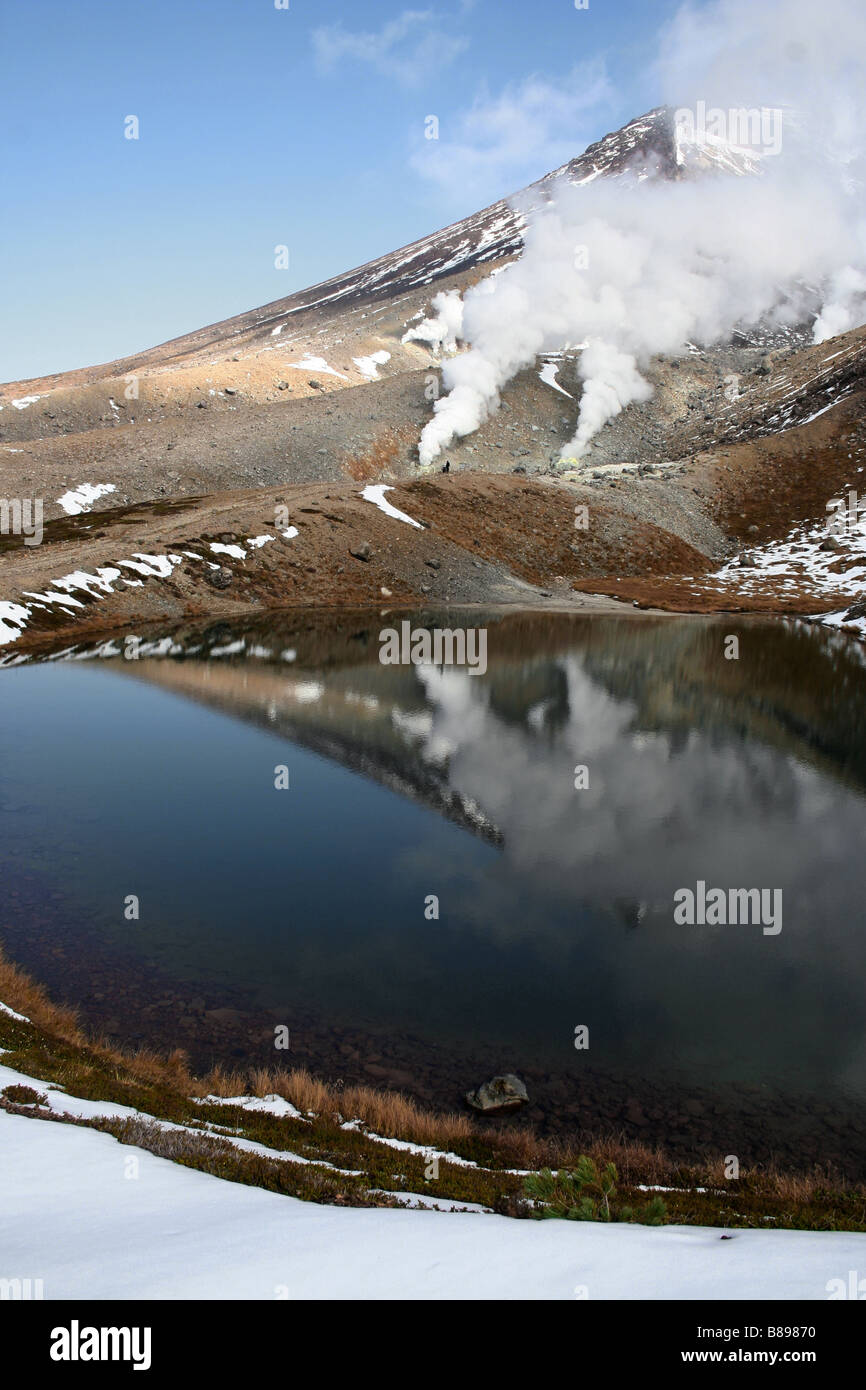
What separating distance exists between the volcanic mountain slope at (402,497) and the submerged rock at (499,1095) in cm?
5365

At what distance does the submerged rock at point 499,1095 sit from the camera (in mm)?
12953

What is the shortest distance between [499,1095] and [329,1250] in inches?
255

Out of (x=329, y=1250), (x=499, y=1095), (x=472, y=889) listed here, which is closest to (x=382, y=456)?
(x=472, y=889)

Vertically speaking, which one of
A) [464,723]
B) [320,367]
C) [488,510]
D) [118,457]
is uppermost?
[320,367]

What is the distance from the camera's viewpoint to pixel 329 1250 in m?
7.09

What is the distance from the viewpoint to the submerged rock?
12953 mm

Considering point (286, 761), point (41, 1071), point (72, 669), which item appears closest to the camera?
point (41, 1071)

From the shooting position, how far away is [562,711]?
1623 inches

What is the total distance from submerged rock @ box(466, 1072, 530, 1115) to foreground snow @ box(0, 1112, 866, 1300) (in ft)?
14.5

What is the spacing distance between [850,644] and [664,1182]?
6015 centimetres

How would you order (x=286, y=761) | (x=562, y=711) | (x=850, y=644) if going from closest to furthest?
(x=286, y=761) < (x=562, y=711) < (x=850, y=644)

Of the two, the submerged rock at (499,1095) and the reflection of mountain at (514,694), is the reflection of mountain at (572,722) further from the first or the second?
the submerged rock at (499,1095)
